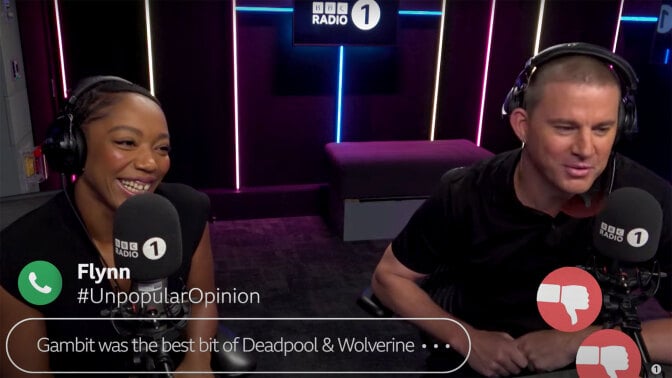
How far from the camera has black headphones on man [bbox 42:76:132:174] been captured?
920 mm

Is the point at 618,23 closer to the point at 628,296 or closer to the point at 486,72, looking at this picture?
the point at 486,72

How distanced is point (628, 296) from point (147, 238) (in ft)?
2.06

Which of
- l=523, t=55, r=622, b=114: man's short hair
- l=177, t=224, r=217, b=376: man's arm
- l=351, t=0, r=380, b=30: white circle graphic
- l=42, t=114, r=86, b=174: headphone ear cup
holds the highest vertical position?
l=351, t=0, r=380, b=30: white circle graphic

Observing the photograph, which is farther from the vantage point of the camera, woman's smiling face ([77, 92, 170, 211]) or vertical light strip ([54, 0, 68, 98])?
vertical light strip ([54, 0, 68, 98])

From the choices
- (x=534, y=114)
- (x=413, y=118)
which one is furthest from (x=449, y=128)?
(x=534, y=114)

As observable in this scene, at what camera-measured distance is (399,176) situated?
120 inches

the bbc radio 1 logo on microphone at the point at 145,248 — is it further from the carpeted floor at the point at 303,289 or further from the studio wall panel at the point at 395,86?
the studio wall panel at the point at 395,86

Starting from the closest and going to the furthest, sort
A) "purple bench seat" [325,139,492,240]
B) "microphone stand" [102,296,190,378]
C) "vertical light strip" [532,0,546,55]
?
"microphone stand" [102,296,190,378] → "purple bench seat" [325,139,492,240] → "vertical light strip" [532,0,546,55]

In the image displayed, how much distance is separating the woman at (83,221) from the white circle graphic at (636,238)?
68 cm

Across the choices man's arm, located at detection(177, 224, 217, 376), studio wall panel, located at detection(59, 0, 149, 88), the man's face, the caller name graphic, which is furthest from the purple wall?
the man's face

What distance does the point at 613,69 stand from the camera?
0.97m

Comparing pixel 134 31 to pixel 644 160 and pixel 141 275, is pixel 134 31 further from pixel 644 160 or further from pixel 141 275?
pixel 644 160

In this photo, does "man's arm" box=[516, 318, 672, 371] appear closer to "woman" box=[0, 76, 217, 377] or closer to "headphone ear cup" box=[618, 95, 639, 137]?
"headphone ear cup" box=[618, 95, 639, 137]

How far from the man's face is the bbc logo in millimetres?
2172
